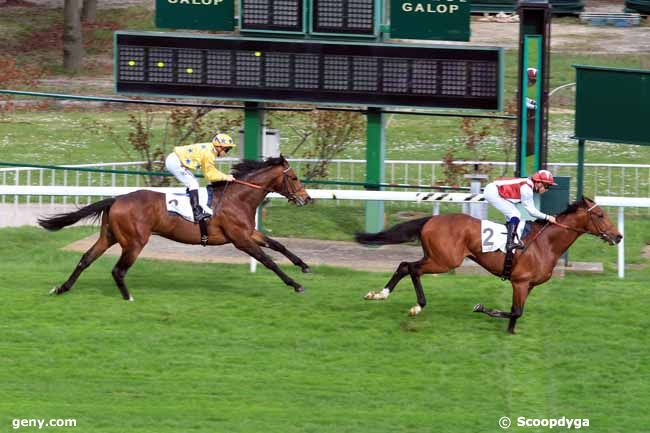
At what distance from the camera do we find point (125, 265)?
455 inches

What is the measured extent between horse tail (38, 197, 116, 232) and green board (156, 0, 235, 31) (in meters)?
3.12

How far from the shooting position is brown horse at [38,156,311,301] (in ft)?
37.8

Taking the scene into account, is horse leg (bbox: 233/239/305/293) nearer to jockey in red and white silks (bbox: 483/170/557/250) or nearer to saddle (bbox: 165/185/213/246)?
saddle (bbox: 165/185/213/246)

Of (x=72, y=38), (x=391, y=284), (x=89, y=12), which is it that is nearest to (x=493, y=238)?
(x=391, y=284)

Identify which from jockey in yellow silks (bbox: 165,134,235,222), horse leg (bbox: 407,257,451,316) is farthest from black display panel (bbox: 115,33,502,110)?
horse leg (bbox: 407,257,451,316)

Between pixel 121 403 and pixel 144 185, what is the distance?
7.79 meters

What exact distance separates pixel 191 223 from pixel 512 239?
2567 millimetres

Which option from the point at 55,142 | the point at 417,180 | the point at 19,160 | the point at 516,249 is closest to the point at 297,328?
the point at 516,249

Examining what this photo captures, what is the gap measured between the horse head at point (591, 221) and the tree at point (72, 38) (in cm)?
1816

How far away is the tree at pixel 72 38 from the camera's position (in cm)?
2759

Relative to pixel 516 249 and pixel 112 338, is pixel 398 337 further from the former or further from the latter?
pixel 112 338

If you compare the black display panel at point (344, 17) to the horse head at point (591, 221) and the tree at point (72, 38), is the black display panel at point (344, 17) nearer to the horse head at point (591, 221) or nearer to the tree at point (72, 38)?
the horse head at point (591, 221)

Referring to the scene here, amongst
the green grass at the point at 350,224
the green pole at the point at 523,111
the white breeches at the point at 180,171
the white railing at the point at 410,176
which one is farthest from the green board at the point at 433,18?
the white breeches at the point at 180,171

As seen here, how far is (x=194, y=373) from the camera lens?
9.80m
